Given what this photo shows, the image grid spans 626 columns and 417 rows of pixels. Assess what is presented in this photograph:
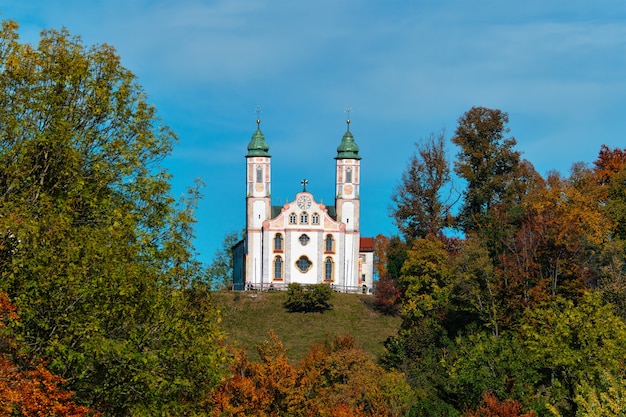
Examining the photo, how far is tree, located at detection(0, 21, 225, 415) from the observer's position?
20141 millimetres

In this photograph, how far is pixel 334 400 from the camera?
40.0 metres

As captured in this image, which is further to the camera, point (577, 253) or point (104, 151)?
point (577, 253)

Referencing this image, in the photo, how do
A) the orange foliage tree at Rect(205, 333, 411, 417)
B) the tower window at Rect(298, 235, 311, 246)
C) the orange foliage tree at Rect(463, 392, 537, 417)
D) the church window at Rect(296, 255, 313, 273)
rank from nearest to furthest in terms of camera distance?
the orange foliage tree at Rect(205, 333, 411, 417), the orange foliage tree at Rect(463, 392, 537, 417), the church window at Rect(296, 255, 313, 273), the tower window at Rect(298, 235, 311, 246)

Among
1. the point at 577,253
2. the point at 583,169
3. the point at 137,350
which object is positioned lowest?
the point at 137,350

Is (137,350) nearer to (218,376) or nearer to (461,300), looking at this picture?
(218,376)

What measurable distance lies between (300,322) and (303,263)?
48.3 ft

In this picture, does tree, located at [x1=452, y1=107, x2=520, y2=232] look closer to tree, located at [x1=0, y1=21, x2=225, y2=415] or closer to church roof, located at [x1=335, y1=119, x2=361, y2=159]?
church roof, located at [x1=335, y1=119, x2=361, y2=159]

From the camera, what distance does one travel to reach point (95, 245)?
2048 centimetres

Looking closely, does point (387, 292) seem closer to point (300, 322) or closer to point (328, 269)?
point (300, 322)

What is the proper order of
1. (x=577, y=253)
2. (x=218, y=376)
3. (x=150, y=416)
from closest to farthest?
(x=150, y=416)
(x=218, y=376)
(x=577, y=253)

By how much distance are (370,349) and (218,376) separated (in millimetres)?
37608

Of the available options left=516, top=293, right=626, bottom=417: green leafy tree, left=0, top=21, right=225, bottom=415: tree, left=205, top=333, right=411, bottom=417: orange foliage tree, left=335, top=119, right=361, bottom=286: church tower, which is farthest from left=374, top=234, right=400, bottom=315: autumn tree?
left=0, top=21, right=225, bottom=415: tree

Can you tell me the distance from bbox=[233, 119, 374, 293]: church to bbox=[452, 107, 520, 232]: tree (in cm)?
1414

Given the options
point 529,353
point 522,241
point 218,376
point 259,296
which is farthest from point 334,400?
point 259,296
